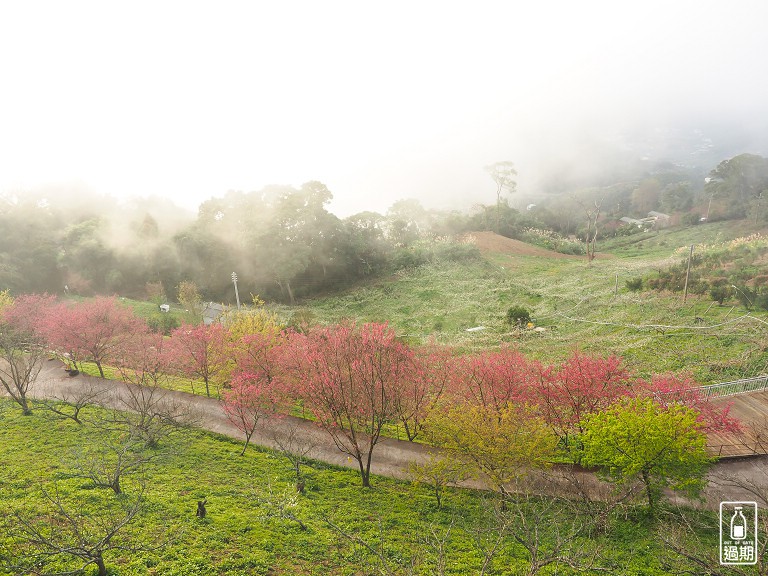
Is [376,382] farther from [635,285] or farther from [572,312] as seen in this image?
[635,285]

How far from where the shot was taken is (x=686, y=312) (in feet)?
109

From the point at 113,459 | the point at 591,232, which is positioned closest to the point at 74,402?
the point at 113,459

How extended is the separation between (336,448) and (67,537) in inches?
480

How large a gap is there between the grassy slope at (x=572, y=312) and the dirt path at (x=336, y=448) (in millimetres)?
8374

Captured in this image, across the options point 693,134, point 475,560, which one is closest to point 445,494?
point 475,560

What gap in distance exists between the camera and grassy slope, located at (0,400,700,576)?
1321 centimetres

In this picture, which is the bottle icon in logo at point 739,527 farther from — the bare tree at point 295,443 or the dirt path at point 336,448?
the bare tree at point 295,443

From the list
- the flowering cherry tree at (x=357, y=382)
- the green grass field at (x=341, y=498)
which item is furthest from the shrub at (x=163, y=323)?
the flowering cherry tree at (x=357, y=382)

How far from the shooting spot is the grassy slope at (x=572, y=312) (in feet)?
91.5

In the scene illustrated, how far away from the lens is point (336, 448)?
22.8 m

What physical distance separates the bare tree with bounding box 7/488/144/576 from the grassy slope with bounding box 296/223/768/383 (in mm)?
25192

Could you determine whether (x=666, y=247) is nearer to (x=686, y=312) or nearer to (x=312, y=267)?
(x=686, y=312)

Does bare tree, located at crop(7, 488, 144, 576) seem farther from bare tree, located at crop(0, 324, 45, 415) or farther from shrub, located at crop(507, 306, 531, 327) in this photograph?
shrub, located at crop(507, 306, 531, 327)

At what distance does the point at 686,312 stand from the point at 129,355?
40.9 metres
